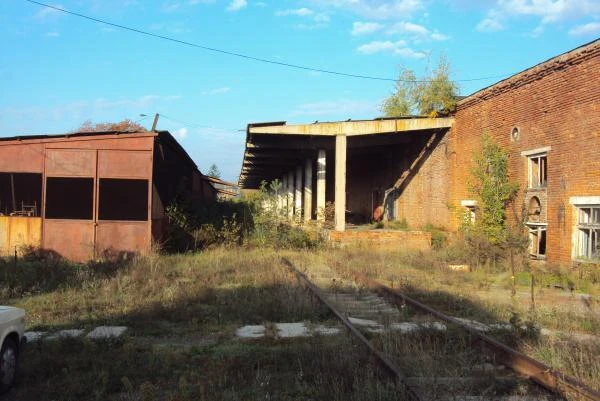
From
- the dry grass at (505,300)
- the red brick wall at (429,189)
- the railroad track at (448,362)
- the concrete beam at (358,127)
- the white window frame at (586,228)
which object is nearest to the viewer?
the railroad track at (448,362)

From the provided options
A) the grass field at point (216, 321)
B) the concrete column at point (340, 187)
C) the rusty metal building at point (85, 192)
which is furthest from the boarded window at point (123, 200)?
the concrete column at point (340, 187)

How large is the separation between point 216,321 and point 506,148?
12.1 m

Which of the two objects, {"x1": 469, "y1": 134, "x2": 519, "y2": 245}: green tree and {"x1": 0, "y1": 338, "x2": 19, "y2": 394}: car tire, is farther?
{"x1": 469, "y1": 134, "x2": 519, "y2": 245}: green tree

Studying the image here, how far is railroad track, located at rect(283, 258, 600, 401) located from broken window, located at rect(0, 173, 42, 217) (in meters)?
11.1

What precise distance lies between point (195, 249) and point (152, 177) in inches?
133

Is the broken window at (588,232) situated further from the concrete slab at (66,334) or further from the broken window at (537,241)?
the concrete slab at (66,334)

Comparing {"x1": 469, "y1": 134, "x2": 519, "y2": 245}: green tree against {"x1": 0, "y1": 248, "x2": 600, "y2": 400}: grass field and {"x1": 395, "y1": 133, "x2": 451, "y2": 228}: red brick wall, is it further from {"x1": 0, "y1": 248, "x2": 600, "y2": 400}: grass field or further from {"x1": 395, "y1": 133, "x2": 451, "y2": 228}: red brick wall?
{"x1": 395, "y1": 133, "x2": 451, "y2": 228}: red brick wall

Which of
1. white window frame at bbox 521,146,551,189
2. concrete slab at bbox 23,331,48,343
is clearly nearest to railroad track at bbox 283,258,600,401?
concrete slab at bbox 23,331,48,343

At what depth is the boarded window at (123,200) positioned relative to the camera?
52.2 ft

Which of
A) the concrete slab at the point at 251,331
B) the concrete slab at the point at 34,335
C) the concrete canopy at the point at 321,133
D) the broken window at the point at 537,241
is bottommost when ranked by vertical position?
the concrete slab at the point at 34,335

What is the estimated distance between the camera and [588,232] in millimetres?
13609

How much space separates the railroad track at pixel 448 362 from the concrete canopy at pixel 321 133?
11865 millimetres

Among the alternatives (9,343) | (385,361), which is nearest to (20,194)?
(9,343)

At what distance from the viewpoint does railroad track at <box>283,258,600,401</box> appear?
4.96 meters
